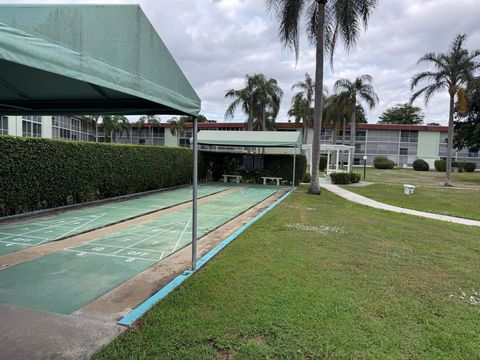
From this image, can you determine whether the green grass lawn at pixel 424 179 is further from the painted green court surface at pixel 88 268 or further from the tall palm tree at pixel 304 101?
the painted green court surface at pixel 88 268

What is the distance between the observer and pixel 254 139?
68.0 feet

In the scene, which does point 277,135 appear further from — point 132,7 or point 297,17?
point 132,7

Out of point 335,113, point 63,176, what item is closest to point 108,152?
point 63,176

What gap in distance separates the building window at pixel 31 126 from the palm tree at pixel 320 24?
87.4ft

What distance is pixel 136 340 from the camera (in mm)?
3018

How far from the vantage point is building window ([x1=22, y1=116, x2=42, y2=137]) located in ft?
105

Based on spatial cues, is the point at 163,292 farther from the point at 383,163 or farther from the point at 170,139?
the point at 170,139

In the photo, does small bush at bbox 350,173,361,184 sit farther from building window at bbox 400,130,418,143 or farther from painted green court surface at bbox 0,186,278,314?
building window at bbox 400,130,418,143

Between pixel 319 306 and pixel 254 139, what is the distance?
17.4 meters

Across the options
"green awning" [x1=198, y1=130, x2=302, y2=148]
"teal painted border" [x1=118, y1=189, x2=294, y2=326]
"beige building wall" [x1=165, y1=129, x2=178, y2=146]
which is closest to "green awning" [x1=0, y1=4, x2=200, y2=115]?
"teal painted border" [x1=118, y1=189, x2=294, y2=326]

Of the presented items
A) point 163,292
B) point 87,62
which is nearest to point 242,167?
point 163,292

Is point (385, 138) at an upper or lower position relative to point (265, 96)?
lower

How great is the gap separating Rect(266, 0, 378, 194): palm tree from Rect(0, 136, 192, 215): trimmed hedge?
26.1ft

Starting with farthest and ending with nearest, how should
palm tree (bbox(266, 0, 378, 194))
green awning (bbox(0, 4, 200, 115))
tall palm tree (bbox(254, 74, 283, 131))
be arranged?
tall palm tree (bbox(254, 74, 283, 131)) < palm tree (bbox(266, 0, 378, 194)) < green awning (bbox(0, 4, 200, 115))
